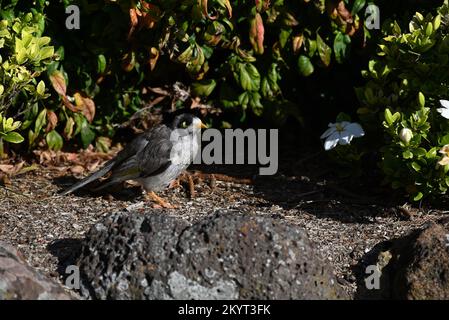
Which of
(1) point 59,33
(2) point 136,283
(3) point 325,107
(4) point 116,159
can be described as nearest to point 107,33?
(1) point 59,33

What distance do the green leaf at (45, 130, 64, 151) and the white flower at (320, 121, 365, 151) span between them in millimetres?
2203

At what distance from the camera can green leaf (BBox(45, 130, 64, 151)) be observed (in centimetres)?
711

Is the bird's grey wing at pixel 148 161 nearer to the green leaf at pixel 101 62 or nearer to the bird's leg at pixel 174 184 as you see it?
the bird's leg at pixel 174 184

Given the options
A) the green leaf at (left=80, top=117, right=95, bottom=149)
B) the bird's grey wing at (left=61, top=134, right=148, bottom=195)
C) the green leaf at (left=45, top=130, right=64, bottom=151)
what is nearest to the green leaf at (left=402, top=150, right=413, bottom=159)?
the bird's grey wing at (left=61, top=134, right=148, bottom=195)

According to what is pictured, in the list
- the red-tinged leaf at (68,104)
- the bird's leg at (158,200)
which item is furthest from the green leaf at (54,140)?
the bird's leg at (158,200)

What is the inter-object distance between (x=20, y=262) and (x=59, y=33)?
8.56ft

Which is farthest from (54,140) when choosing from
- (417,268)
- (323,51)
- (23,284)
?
(417,268)

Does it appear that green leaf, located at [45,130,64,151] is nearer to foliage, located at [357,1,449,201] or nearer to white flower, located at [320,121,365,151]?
white flower, located at [320,121,365,151]

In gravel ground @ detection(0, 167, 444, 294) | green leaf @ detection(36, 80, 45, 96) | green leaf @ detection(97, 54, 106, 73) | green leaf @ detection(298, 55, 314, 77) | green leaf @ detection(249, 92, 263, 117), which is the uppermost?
green leaf @ detection(298, 55, 314, 77)

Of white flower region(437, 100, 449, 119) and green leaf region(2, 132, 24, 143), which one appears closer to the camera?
white flower region(437, 100, 449, 119)

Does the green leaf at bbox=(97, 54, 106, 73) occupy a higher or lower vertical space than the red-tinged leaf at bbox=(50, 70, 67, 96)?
higher

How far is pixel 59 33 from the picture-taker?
22.2 ft

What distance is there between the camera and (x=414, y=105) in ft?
20.1

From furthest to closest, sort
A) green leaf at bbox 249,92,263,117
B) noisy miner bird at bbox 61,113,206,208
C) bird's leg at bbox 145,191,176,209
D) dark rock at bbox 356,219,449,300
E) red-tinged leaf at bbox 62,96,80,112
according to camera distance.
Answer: green leaf at bbox 249,92,263,117, red-tinged leaf at bbox 62,96,80,112, noisy miner bird at bbox 61,113,206,208, bird's leg at bbox 145,191,176,209, dark rock at bbox 356,219,449,300
